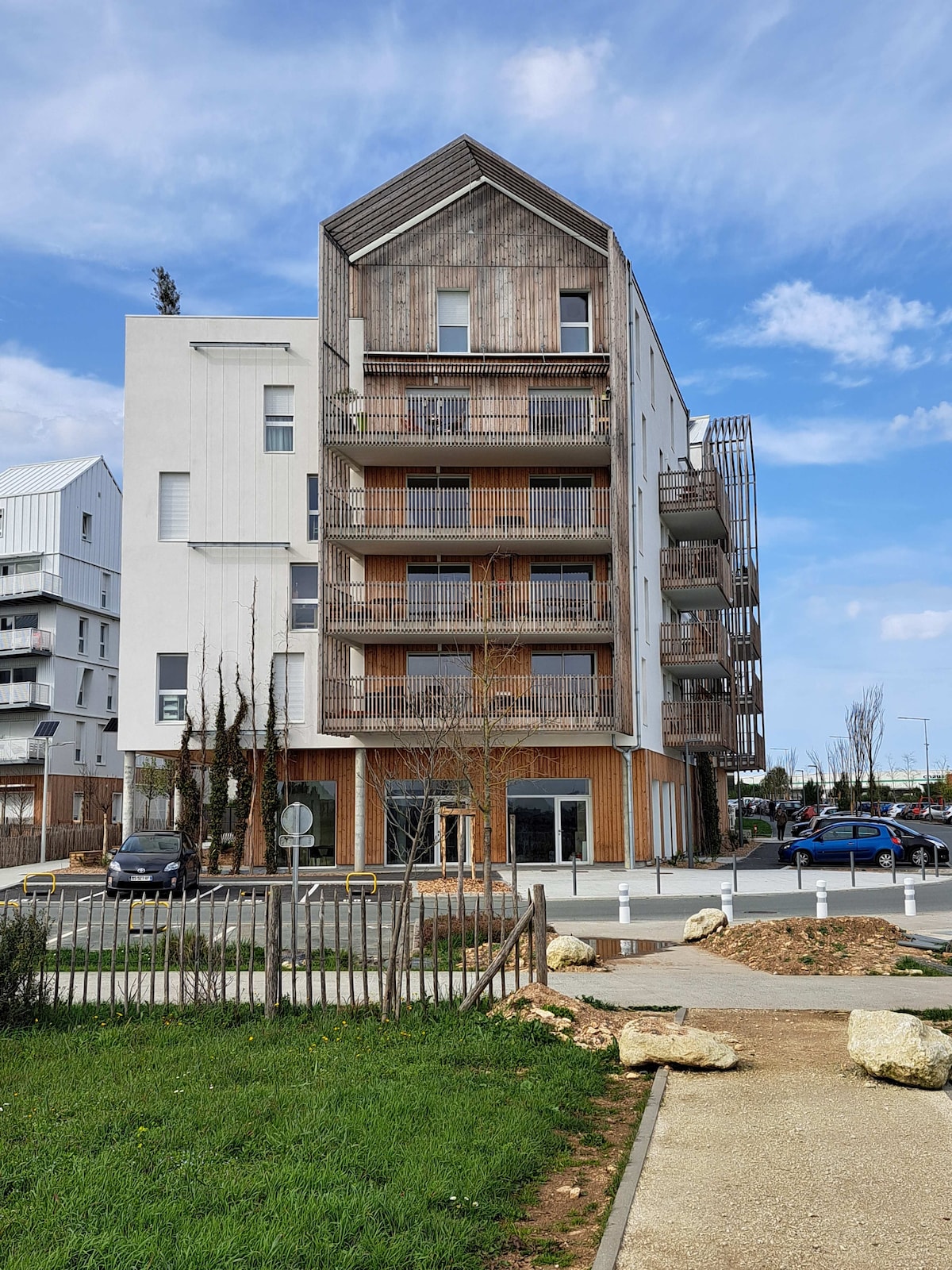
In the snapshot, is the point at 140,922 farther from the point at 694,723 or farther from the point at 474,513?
the point at 694,723

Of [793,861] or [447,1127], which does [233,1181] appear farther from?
[793,861]

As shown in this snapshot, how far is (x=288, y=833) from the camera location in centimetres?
2270

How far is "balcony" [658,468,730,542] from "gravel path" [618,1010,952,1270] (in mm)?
36892

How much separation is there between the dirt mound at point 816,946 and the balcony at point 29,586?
47344 millimetres

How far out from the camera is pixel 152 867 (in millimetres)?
27188

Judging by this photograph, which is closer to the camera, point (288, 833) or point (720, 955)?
point (720, 955)

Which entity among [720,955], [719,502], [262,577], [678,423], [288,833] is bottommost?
[720,955]

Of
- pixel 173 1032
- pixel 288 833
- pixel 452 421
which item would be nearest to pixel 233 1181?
pixel 173 1032

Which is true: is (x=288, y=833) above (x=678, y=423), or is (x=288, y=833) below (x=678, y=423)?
below

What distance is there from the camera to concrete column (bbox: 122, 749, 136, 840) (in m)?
39.5

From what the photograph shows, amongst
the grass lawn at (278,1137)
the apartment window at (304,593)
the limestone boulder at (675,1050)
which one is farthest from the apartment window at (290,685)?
the limestone boulder at (675,1050)

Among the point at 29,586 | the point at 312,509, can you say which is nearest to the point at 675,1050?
the point at 312,509

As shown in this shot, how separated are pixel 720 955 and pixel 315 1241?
12480 mm

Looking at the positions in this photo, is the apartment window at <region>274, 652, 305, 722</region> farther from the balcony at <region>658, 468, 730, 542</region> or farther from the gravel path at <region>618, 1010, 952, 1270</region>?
the gravel path at <region>618, 1010, 952, 1270</region>
